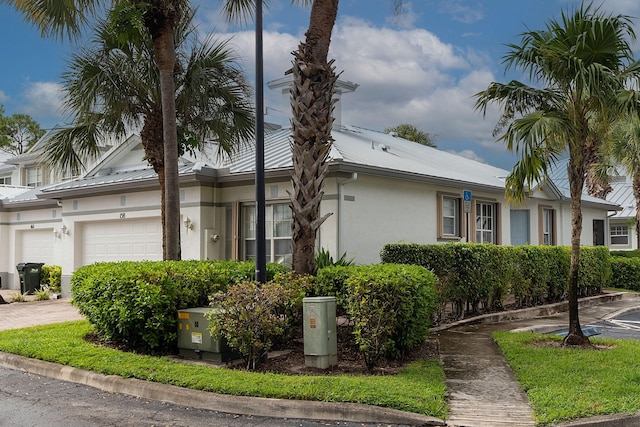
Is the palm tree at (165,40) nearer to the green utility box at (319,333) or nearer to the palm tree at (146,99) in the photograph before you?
the palm tree at (146,99)

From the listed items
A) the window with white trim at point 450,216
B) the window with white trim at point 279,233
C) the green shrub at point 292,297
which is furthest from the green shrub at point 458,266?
the green shrub at point 292,297

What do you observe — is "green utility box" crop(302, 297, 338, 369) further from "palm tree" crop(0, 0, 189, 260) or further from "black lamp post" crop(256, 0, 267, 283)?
"palm tree" crop(0, 0, 189, 260)

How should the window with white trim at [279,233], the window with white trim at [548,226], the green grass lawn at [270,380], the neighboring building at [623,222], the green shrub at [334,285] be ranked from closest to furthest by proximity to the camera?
the green grass lawn at [270,380] < the green shrub at [334,285] < the window with white trim at [279,233] < the window with white trim at [548,226] < the neighboring building at [623,222]

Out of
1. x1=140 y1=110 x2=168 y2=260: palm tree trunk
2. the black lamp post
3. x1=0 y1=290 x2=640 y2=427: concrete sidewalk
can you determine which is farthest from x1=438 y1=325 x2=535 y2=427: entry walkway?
x1=140 y1=110 x2=168 y2=260: palm tree trunk

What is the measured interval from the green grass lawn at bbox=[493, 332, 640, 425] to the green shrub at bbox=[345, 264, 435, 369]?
1.55 metres

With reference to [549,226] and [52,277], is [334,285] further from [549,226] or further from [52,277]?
[549,226]

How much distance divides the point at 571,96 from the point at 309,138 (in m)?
4.27

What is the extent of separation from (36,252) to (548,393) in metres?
22.1

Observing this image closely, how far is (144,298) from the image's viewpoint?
9.28m

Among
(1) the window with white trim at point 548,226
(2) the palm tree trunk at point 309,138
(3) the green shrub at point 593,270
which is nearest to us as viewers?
(2) the palm tree trunk at point 309,138

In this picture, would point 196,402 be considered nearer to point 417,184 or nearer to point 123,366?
point 123,366

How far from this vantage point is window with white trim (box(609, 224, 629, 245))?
116ft

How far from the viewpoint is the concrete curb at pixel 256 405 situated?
21.4ft

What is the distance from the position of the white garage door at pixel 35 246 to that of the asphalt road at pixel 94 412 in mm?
16918
